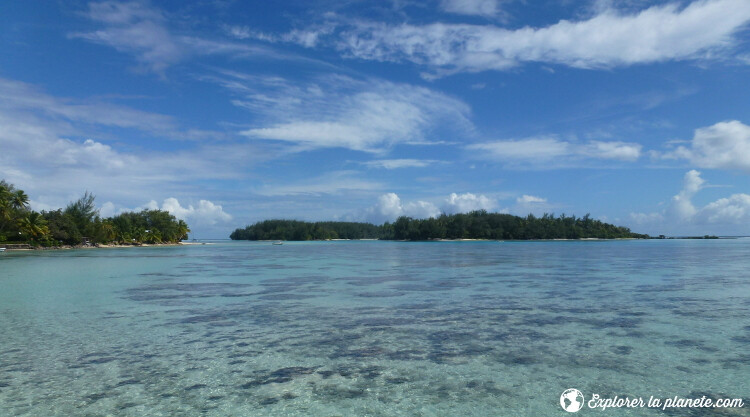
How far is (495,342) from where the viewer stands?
970 centimetres

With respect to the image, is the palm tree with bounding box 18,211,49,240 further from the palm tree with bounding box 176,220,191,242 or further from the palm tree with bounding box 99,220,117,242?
the palm tree with bounding box 176,220,191,242

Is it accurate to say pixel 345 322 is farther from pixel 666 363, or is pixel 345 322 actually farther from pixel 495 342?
pixel 666 363

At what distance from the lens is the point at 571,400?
6.49 meters

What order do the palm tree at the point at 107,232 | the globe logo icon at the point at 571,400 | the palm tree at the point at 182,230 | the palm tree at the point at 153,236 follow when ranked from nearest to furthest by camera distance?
1. the globe logo icon at the point at 571,400
2. the palm tree at the point at 107,232
3. the palm tree at the point at 153,236
4. the palm tree at the point at 182,230

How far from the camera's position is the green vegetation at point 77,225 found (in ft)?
227

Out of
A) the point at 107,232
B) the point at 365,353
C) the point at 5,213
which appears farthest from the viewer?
the point at 107,232

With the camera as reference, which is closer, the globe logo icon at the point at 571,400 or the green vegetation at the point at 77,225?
the globe logo icon at the point at 571,400

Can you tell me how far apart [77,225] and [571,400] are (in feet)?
340

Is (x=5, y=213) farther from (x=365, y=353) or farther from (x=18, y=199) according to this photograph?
(x=365, y=353)

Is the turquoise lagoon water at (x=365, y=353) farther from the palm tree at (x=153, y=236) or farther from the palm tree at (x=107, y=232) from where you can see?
the palm tree at (x=153, y=236)

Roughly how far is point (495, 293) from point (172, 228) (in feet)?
424

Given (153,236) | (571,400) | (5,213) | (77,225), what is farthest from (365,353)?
(153,236)

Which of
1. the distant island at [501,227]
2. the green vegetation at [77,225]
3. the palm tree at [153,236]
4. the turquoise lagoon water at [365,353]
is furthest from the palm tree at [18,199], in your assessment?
the distant island at [501,227]

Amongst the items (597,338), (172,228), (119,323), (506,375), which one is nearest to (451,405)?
(506,375)
